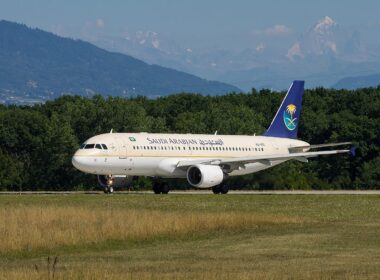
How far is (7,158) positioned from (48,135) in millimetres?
4942

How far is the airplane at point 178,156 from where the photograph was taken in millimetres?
72000

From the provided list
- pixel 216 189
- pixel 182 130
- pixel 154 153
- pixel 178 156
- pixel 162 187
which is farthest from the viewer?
pixel 182 130

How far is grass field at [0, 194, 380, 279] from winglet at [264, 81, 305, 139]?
1331 inches

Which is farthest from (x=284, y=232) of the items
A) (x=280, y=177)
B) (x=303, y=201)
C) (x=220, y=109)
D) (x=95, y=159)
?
(x=220, y=109)

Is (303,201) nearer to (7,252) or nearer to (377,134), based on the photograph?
(7,252)

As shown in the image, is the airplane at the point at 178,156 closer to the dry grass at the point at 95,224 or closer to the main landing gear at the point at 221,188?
the main landing gear at the point at 221,188

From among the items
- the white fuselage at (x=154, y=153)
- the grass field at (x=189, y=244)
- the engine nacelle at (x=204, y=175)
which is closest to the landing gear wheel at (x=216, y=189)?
the engine nacelle at (x=204, y=175)

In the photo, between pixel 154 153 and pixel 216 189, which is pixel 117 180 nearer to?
pixel 154 153

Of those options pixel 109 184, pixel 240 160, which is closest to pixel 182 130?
pixel 240 160

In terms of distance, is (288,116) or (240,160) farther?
(288,116)

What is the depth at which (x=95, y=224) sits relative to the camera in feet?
136

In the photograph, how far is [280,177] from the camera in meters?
92.1

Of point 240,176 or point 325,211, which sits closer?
point 325,211

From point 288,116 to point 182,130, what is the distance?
33.5 meters
